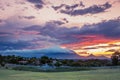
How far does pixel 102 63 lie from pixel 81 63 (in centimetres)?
724

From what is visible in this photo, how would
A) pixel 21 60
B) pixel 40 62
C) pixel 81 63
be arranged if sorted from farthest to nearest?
pixel 21 60 < pixel 40 62 < pixel 81 63

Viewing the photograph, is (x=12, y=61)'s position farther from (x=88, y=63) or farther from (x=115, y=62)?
(x=115, y=62)

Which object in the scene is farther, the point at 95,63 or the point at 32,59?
the point at 32,59

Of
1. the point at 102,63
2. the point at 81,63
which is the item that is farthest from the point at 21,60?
the point at 102,63

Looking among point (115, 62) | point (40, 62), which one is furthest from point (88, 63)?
point (40, 62)

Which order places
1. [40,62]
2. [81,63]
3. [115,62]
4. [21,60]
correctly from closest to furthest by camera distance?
[115,62]
[81,63]
[40,62]
[21,60]

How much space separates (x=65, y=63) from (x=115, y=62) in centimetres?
1652

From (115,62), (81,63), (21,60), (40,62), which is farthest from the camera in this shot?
(21,60)

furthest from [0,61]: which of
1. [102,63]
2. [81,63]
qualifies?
[102,63]

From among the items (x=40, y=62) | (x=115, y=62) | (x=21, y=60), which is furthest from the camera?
(x=21, y=60)

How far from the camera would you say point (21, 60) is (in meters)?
103

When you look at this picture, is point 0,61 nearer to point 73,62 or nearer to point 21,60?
point 21,60

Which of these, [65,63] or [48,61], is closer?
[65,63]

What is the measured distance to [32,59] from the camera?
10706 cm
